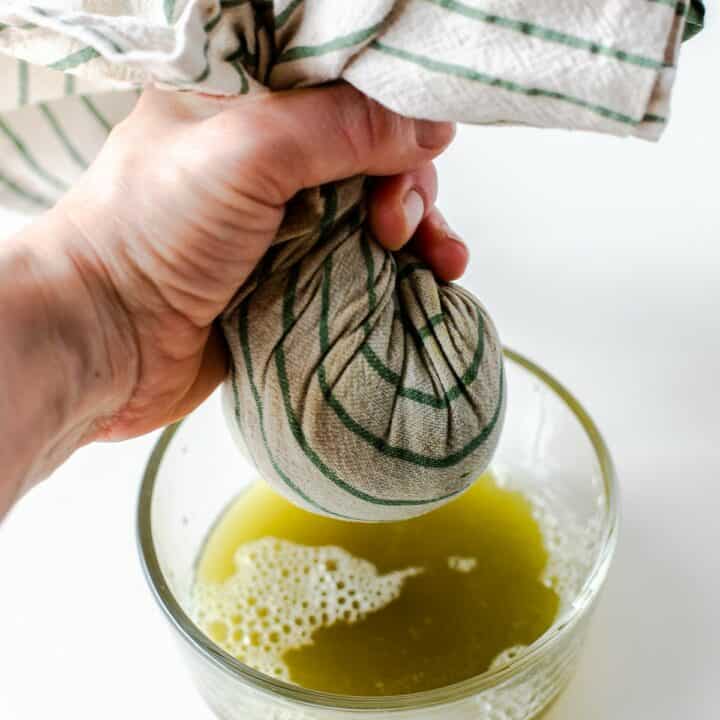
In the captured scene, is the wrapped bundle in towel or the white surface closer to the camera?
the wrapped bundle in towel

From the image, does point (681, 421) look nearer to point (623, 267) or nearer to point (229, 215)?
point (623, 267)

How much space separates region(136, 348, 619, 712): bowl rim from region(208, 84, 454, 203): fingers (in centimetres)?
19

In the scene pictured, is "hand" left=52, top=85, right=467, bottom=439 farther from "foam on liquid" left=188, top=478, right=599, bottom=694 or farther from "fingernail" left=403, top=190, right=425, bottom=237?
"foam on liquid" left=188, top=478, right=599, bottom=694

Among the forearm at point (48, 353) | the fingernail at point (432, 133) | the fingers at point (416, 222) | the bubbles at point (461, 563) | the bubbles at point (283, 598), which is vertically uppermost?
the fingernail at point (432, 133)

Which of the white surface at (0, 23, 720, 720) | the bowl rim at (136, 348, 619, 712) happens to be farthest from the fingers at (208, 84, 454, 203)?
the white surface at (0, 23, 720, 720)

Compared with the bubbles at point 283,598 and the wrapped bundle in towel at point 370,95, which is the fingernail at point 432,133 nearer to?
the wrapped bundle in towel at point 370,95

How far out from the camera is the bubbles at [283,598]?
1.56 ft

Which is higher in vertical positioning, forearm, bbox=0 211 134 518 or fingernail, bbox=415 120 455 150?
fingernail, bbox=415 120 455 150

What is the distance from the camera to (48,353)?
347mm

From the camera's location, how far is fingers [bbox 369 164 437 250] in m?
0.35

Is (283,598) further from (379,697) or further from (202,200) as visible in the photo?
(202,200)

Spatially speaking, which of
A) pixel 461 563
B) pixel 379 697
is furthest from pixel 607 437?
pixel 379 697

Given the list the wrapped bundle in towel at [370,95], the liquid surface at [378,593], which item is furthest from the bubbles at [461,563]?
the wrapped bundle in towel at [370,95]

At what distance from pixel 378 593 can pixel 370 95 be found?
280 mm
